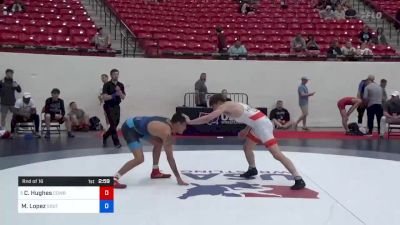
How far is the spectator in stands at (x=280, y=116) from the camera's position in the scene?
1400cm

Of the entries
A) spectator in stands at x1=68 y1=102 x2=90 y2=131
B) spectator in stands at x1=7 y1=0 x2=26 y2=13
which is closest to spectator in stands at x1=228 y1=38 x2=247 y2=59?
spectator in stands at x1=68 y1=102 x2=90 y2=131

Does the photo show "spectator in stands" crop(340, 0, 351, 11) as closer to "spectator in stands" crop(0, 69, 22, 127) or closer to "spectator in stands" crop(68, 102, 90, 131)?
"spectator in stands" crop(68, 102, 90, 131)

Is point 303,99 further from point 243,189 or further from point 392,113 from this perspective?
point 243,189

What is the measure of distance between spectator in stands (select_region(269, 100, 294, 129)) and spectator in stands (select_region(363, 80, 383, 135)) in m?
2.05

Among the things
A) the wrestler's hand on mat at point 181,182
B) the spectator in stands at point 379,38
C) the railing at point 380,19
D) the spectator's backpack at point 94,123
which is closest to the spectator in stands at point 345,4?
the railing at point 380,19

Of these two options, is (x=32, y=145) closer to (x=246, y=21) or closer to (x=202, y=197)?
(x=202, y=197)

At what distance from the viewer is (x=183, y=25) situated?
16.5 m

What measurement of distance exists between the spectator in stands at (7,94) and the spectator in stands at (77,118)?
1.33m

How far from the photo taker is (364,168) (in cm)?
770

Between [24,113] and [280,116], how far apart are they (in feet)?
20.4

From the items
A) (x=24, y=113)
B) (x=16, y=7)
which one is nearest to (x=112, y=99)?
(x=24, y=113)

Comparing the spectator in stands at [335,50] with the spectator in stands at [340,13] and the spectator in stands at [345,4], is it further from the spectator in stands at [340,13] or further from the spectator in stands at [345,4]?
the spectator in stands at [345,4]

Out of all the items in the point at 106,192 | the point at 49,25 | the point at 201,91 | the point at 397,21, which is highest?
the point at 397,21
